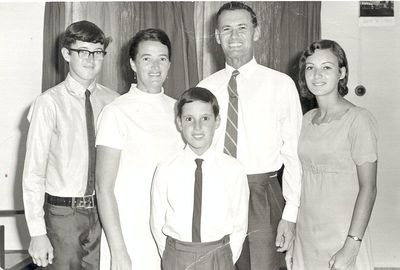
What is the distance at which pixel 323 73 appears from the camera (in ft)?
6.35

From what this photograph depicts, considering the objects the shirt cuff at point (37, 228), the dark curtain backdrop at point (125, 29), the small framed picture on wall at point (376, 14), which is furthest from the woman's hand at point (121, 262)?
the small framed picture on wall at point (376, 14)

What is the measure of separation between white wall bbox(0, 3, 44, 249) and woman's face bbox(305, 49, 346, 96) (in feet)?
8.15

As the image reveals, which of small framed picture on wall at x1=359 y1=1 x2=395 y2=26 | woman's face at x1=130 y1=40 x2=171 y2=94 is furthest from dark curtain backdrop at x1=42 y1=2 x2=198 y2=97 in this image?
woman's face at x1=130 y1=40 x2=171 y2=94

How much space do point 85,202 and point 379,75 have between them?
2635mm

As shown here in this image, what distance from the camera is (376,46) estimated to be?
368 centimetres

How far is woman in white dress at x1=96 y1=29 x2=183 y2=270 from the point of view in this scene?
1783 mm

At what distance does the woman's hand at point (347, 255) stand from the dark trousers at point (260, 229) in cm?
28

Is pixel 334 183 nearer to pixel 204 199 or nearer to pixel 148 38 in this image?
pixel 204 199

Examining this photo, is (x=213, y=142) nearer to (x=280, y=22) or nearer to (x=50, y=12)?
(x=280, y=22)

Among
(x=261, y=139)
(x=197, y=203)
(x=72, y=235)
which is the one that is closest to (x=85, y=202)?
(x=72, y=235)

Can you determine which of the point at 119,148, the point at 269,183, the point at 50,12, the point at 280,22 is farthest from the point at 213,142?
the point at 50,12

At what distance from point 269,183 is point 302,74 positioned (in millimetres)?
512

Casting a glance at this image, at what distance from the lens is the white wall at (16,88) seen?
145 inches

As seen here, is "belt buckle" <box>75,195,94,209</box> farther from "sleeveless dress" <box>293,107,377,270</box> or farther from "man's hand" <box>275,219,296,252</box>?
"sleeveless dress" <box>293,107,377,270</box>
